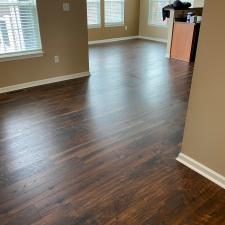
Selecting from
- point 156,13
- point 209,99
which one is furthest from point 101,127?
point 156,13

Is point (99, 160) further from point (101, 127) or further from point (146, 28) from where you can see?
point (146, 28)

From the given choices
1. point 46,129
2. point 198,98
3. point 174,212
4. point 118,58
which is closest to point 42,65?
point 46,129

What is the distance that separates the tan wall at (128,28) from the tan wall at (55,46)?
3.50 metres

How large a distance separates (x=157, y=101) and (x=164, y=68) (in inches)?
71.6

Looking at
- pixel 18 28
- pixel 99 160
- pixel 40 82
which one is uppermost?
pixel 18 28

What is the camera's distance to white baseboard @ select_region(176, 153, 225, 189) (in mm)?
1928

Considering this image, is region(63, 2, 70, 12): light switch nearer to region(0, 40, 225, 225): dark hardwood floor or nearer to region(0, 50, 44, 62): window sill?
region(0, 50, 44, 62): window sill

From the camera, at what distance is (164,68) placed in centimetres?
505

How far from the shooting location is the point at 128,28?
8422 millimetres

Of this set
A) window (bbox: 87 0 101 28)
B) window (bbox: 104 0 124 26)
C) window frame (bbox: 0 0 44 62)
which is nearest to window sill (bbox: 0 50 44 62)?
window frame (bbox: 0 0 44 62)

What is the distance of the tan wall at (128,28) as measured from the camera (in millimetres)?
7691

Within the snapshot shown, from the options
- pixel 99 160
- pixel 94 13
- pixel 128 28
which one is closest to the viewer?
pixel 99 160

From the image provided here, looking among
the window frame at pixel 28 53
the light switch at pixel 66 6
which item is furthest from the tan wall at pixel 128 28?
the window frame at pixel 28 53

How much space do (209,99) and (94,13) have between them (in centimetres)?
645
